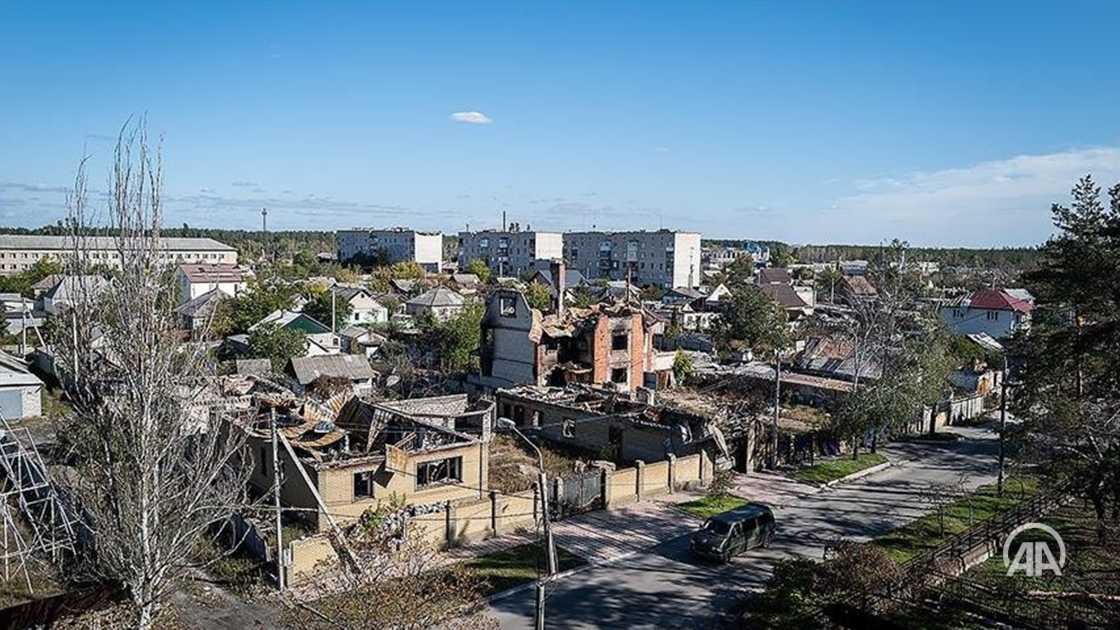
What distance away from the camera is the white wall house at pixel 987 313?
62.4 metres

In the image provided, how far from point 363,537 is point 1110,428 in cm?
1741

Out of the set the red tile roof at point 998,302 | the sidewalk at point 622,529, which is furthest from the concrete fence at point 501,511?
the red tile roof at point 998,302

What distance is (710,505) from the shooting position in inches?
1003

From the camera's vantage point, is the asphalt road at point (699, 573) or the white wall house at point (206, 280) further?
the white wall house at point (206, 280)

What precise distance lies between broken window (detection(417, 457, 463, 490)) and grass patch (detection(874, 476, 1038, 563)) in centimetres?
1202

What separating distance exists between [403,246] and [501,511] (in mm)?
106434

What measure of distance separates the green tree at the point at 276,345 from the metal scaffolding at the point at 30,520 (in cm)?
1917

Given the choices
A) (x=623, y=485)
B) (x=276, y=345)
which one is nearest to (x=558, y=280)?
(x=276, y=345)

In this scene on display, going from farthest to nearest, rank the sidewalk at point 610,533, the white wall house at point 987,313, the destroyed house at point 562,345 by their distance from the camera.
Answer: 1. the white wall house at point 987,313
2. the destroyed house at point 562,345
3. the sidewalk at point 610,533

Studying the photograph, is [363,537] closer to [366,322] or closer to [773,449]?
[773,449]

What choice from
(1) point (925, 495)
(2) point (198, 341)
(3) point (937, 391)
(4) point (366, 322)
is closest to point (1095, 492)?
(1) point (925, 495)

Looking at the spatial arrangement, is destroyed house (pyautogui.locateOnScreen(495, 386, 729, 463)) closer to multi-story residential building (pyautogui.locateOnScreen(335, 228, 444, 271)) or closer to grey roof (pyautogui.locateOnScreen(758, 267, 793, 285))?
grey roof (pyautogui.locateOnScreen(758, 267, 793, 285))

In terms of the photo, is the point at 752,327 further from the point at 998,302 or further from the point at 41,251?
the point at 41,251

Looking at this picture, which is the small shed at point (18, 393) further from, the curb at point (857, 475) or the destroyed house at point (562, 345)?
the curb at point (857, 475)
